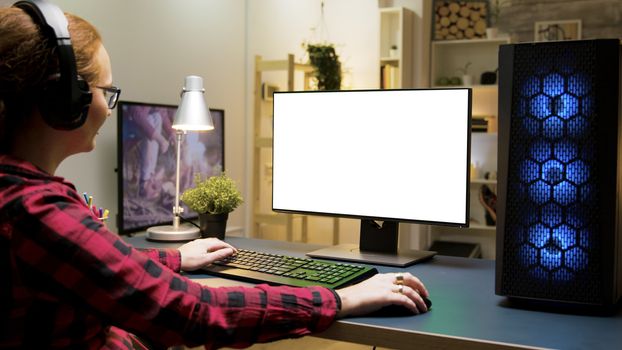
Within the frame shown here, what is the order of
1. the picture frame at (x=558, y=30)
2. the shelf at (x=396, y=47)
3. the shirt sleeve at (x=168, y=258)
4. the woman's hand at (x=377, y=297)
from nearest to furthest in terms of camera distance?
the woman's hand at (x=377, y=297) → the shirt sleeve at (x=168, y=258) → the shelf at (x=396, y=47) → the picture frame at (x=558, y=30)

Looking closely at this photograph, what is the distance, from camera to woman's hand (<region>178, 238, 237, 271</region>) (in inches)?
56.2

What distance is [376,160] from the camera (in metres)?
1.66

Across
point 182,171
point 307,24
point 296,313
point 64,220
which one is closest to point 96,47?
point 64,220

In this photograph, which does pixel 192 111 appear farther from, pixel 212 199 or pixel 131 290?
pixel 131 290

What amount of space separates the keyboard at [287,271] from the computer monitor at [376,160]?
23 centimetres

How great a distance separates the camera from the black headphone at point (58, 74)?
875mm

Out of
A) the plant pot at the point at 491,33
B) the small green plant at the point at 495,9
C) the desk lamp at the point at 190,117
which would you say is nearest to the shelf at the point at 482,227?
the plant pot at the point at 491,33

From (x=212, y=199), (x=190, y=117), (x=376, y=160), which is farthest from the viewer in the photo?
(x=190, y=117)

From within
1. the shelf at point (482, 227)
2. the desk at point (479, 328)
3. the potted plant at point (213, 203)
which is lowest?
the shelf at point (482, 227)

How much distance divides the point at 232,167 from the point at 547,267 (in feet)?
10.3

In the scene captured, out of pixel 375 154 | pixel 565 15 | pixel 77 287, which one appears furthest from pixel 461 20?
pixel 77 287

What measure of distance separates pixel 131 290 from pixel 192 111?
1.20 m

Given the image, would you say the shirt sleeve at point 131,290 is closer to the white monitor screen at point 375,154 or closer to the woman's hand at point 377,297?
the woman's hand at point 377,297

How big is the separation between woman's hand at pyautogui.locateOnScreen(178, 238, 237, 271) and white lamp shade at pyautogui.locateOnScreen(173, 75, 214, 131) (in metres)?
0.56
